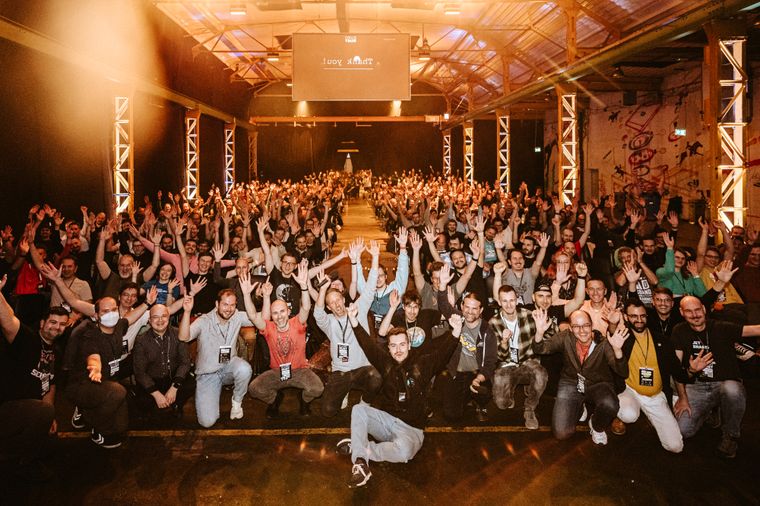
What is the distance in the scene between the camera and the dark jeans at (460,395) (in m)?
4.85

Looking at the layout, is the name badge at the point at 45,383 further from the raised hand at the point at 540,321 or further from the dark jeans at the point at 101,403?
the raised hand at the point at 540,321

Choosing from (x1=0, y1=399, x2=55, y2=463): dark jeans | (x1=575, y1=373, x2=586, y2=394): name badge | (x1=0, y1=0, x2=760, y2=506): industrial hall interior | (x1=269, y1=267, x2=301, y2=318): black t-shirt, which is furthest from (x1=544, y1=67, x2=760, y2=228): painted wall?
(x1=0, y1=399, x2=55, y2=463): dark jeans

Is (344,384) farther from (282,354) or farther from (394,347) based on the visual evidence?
(394,347)

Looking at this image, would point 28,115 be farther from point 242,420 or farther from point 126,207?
point 242,420

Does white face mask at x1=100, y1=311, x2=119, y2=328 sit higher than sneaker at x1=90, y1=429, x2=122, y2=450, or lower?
higher

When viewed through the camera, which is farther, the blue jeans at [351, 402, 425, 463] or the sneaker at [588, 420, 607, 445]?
the sneaker at [588, 420, 607, 445]

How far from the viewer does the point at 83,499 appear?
3609 mm

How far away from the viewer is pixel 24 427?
146 inches

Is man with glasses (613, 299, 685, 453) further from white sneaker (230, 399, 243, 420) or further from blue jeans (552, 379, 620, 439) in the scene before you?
white sneaker (230, 399, 243, 420)

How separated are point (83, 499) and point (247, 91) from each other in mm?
24739

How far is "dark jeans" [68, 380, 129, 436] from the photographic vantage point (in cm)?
427

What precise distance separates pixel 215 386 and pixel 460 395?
2.27m

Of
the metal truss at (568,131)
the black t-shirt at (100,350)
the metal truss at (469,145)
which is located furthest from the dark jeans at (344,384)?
the metal truss at (469,145)

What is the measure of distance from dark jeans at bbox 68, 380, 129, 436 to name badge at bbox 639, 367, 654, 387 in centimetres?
429
